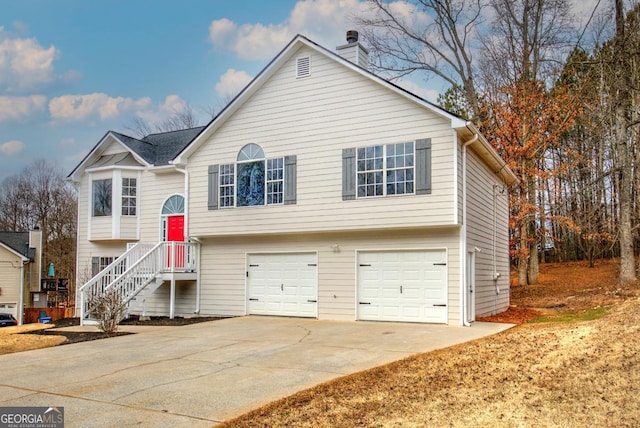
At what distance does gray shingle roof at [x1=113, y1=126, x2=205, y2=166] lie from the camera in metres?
18.0

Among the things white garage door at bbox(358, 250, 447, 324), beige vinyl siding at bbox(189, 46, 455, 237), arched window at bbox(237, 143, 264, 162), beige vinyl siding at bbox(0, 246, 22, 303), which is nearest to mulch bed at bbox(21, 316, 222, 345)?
beige vinyl siding at bbox(189, 46, 455, 237)

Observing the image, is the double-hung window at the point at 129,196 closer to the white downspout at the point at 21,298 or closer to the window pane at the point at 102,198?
the window pane at the point at 102,198

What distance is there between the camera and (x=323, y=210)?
13789 mm

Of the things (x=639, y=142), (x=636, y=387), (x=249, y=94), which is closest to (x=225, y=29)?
(x=249, y=94)

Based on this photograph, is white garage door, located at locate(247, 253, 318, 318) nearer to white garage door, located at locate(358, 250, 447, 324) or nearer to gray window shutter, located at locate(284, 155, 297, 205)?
white garage door, located at locate(358, 250, 447, 324)

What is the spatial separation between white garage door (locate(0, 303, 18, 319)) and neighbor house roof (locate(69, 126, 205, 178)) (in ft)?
62.6

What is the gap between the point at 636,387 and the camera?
210 inches

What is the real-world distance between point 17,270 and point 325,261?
27.7 meters

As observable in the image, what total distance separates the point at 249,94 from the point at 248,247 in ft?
14.6

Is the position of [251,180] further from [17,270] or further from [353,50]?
[17,270]

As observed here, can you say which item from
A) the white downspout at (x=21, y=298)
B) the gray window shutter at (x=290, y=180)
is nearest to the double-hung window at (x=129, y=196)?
the gray window shutter at (x=290, y=180)

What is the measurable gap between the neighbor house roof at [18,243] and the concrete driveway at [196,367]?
2578 centimetres

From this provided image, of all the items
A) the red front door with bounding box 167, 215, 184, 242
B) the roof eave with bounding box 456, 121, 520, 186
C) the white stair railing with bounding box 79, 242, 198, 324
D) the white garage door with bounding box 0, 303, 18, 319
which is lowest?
the white garage door with bounding box 0, 303, 18, 319

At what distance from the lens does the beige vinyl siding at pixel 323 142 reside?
12.6m
